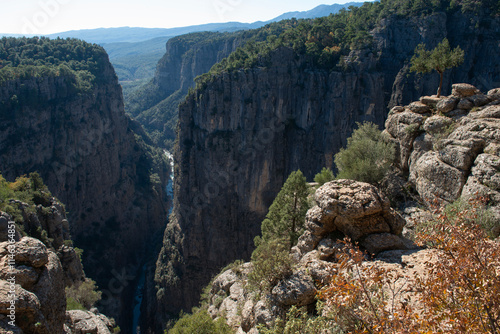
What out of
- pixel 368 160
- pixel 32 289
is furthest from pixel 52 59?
pixel 368 160

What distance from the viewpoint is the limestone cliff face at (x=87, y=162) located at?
5056 centimetres

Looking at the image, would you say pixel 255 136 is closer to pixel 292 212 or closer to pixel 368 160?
pixel 292 212

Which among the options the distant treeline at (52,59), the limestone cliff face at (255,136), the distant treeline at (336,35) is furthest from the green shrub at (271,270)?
the distant treeline at (52,59)

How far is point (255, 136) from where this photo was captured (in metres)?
46.4

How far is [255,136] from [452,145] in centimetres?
3511

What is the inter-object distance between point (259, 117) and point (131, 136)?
41.3m

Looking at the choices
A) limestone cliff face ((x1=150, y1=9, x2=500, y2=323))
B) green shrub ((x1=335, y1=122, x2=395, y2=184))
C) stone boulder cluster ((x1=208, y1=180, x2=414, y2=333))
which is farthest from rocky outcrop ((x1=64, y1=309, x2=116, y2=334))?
limestone cliff face ((x1=150, y1=9, x2=500, y2=323))

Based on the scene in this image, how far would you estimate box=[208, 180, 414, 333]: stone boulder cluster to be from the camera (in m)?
10.1

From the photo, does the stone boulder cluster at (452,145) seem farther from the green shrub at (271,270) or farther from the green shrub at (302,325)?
the green shrub at (271,270)

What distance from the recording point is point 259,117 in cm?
4619

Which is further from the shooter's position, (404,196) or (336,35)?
(336,35)

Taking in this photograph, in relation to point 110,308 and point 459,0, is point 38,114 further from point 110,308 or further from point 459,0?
point 459,0

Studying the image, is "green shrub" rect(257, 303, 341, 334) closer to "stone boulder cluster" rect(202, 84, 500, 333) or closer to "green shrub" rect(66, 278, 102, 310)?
"stone boulder cluster" rect(202, 84, 500, 333)

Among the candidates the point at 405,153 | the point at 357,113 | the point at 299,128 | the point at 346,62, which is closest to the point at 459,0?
the point at 346,62
